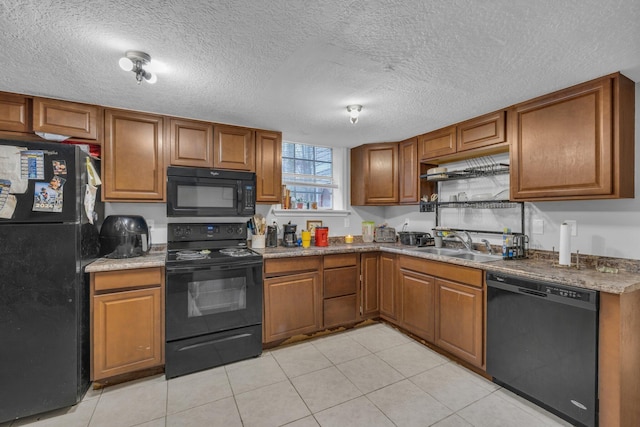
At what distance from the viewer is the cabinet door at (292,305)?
2674mm

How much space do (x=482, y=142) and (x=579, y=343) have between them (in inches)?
65.5

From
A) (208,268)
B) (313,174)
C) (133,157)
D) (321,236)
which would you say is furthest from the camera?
(313,174)

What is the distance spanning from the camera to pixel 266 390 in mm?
2090

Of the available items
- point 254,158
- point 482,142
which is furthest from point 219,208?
point 482,142

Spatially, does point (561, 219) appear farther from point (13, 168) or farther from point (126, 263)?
point (13, 168)

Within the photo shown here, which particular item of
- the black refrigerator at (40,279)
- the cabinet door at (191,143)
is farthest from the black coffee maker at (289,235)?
the black refrigerator at (40,279)

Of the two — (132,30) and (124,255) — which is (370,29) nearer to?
(132,30)

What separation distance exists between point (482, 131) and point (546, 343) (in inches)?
68.5

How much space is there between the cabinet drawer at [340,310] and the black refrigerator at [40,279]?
6.60ft

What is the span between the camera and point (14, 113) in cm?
209

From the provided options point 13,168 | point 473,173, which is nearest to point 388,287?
point 473,173

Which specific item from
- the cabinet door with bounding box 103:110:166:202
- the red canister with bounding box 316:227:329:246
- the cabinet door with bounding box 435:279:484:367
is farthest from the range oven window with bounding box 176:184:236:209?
the cabinet door with bounding box 435:279:484:367

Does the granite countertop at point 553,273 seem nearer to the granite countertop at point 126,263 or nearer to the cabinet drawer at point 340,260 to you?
the cabinet drawer at point 340,260

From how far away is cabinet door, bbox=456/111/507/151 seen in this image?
243 cm
